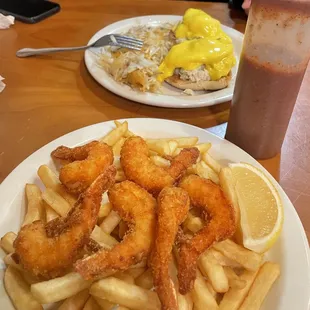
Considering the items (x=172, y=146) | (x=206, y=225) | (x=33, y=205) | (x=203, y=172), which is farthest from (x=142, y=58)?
(x=206, y=225)

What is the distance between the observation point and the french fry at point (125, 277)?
37.4 inches

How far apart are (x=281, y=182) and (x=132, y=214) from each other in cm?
67

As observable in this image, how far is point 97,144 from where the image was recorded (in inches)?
47.7

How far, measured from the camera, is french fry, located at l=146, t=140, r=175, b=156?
1.28m

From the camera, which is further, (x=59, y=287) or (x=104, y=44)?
(x=104, y=44)

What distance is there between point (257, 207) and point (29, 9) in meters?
1.85

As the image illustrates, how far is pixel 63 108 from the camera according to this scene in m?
1.73

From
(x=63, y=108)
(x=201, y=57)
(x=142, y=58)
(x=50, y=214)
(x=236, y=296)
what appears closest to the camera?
(x=236, y=296)

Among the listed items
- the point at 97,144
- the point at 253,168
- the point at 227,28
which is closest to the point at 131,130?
the point at 97,144

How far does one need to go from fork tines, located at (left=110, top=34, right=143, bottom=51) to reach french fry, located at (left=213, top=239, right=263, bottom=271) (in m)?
1.25

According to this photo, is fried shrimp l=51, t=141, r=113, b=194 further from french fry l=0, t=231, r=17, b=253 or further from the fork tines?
the fork tines

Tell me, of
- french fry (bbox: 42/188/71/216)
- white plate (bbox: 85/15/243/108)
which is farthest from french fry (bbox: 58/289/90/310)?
white plate (bbox: 85/15/243/108)

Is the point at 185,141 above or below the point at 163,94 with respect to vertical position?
above

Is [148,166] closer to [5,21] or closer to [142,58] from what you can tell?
[142,58]
